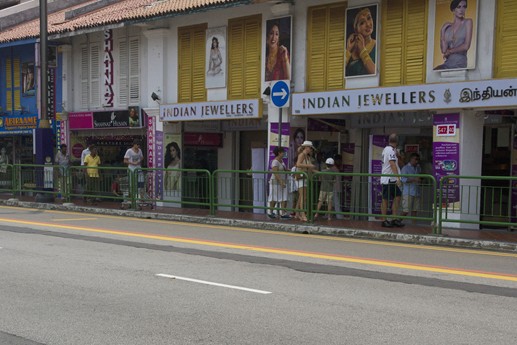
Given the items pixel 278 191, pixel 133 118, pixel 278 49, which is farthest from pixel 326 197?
pixel 133 118

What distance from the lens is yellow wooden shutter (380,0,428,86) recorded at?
529 inches

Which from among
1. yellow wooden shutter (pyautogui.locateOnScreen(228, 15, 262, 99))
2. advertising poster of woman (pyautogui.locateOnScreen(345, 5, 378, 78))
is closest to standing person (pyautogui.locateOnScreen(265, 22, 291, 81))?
yellow wooden shutter (pyautogui.locateOnScreen(228, 15, 262, 99))

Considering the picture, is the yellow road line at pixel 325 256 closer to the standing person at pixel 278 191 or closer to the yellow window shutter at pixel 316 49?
the standing person at pixel 278 191

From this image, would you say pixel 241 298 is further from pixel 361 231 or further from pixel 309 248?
pixel 361 231

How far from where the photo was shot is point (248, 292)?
22.3 feet

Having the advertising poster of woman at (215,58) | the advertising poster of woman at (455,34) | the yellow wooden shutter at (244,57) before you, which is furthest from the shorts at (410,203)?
the advertising poster of woman at (215,58)

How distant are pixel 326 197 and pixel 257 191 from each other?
6.09 ft

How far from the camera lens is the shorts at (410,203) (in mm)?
11695

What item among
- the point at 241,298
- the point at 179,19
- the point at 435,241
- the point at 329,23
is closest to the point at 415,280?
the point at 241,298

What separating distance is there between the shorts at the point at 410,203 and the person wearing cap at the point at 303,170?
2214 mm

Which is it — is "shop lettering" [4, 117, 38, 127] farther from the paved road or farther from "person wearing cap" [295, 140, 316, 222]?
"person wearing cap" [295, 140, 316, 222]

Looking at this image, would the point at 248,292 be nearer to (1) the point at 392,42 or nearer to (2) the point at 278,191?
(2) the point at 278,191

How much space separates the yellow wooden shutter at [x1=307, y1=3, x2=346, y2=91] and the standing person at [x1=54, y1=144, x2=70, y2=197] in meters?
8.04

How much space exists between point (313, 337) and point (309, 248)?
17.2 ft
